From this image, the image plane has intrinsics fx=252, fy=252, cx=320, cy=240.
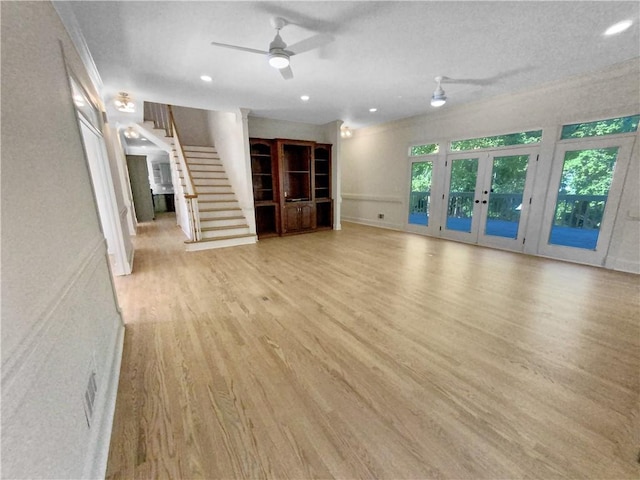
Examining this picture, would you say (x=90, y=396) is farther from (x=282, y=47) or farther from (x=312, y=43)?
(x=312, y=43)

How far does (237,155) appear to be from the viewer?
5902 millimetres

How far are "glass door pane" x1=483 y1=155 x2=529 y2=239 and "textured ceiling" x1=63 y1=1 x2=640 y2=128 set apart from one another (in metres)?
1.28

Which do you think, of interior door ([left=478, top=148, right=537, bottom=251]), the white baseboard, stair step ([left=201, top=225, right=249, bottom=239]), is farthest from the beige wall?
interior door ([left=478, top=148, right=537, bottom=251])

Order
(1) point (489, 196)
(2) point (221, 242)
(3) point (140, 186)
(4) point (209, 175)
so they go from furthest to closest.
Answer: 1. (3) point (140, 186)
2. (4) point (209, 175)
3. (2) point (221, 242)
4. (1) point (489, 196)

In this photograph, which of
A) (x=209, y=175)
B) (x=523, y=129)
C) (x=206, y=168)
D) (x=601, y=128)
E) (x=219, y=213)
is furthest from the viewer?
(x=206, y=168)

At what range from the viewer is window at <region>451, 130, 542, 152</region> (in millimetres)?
4458

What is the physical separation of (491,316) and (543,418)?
3.87 ft

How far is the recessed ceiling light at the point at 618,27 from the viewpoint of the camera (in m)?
2.54

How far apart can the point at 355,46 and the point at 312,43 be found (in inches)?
19.7

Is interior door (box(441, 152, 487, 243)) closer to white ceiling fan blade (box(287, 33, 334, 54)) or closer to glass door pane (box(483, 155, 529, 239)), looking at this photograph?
glass door pane (box(483, 155, 529, 239))

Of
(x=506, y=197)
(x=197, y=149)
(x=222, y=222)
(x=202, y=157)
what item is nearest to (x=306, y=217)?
(x=222, y=222)

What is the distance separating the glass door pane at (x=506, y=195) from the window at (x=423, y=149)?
4.49 ft

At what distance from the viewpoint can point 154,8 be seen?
2248 millimetres

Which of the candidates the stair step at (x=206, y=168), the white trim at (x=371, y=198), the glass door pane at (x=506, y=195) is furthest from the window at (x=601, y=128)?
the stair step at (x=206, y=168)
